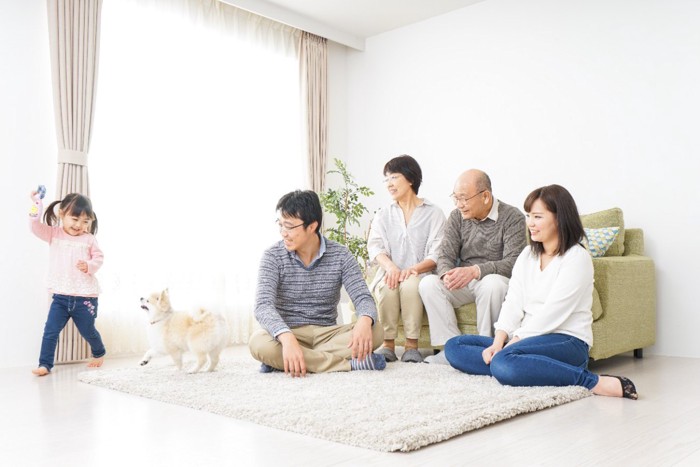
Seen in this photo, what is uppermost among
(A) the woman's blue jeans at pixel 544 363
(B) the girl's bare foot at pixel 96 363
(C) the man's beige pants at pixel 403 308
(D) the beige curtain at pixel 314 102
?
(D) the beige curtain at pixel 314 102

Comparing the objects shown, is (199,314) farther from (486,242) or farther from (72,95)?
(72,95)

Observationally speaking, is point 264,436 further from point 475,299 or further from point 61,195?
point 61,195

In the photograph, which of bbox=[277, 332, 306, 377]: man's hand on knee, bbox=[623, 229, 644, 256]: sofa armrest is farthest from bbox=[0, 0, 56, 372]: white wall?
bbox=[623, 229, 644, 256]: sofa armrest

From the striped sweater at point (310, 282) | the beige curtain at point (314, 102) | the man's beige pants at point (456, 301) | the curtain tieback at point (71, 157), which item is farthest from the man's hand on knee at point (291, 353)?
the beige curtain at point (314, 102)

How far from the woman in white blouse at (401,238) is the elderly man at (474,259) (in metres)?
0.13

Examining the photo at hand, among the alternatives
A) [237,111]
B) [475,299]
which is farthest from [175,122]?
[475,299]

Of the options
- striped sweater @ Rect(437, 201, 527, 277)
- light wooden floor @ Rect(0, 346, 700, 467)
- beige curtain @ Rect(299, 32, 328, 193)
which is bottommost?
light wooden floor @ Rect(0, 346, 700, 467)

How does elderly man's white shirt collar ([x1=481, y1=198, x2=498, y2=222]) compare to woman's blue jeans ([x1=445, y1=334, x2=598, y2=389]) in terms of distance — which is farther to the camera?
elderly man's white shirt collar ([x1=481, y1=198, x2=498, y2=222])

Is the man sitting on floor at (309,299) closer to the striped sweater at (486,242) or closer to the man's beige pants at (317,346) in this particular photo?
the man's beige pants at (317,346)

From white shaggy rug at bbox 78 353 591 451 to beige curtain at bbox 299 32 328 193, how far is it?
246cm

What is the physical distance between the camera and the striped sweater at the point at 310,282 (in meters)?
2.99

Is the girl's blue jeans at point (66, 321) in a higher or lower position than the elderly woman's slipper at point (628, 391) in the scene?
higher

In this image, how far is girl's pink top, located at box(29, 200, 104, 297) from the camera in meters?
3.39

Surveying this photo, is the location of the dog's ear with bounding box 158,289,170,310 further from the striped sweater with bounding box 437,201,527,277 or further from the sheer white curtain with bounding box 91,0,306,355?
the striped sweater with bounding box 437,201,527,277
